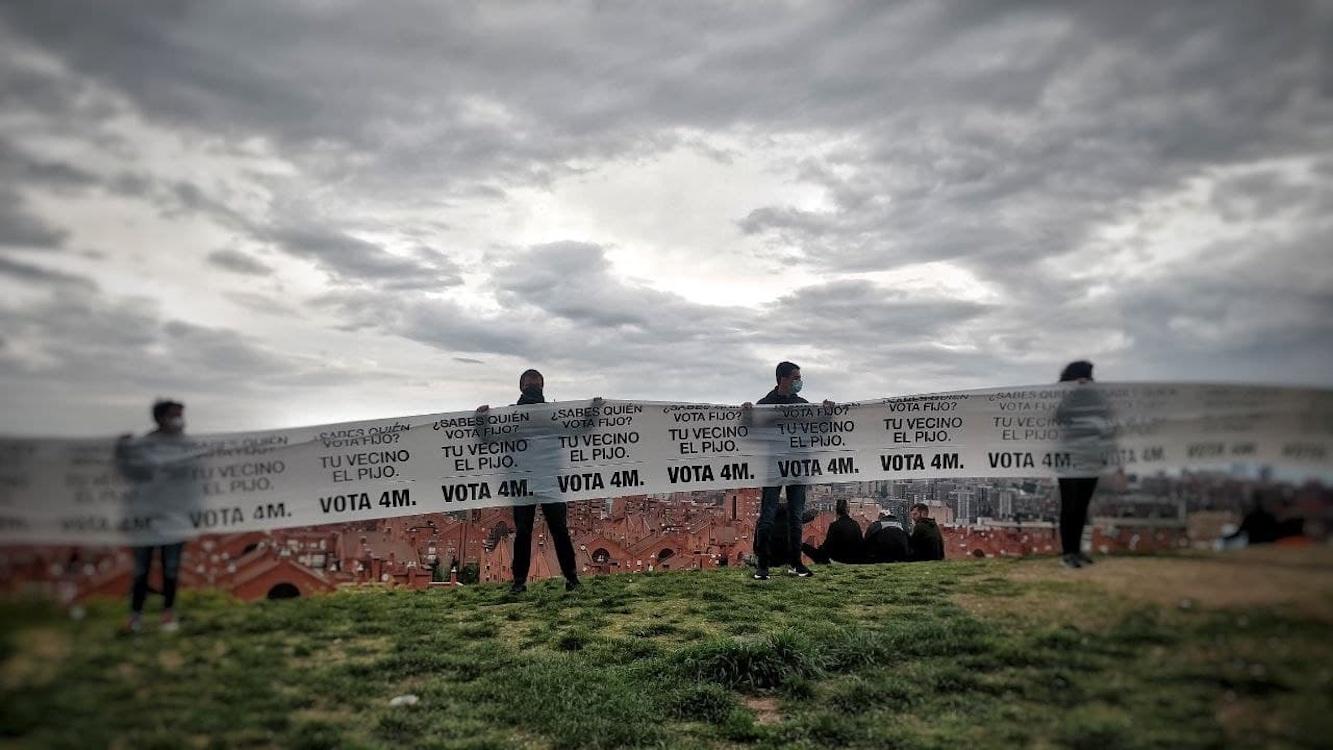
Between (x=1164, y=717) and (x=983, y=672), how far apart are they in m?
1.78

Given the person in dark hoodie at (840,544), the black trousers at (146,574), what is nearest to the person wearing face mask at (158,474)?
the black trousers at (146,574)

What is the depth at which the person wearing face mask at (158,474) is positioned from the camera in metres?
5.62

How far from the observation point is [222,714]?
17.6 feet

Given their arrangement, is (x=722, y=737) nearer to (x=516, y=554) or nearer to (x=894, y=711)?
(x=894, y=711)

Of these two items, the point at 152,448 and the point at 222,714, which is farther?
the point at 152,448

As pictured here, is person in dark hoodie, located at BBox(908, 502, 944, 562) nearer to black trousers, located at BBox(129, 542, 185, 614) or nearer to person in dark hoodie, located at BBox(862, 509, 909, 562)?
person in dark hoodie, located at BBox(862, 509, 909, 562)

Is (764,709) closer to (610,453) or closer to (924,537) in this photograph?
(610,453)

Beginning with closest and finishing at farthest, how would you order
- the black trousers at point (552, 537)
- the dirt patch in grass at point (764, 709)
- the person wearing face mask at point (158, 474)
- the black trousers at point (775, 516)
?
the person wearing face mask at point (158, 474), the dirt patch in grass at point (764, 709), the black trousers at point (552, 537), the black trousers at point (775, 516)

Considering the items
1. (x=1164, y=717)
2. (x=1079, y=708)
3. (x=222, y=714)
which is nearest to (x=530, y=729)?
(x=222, y=714)

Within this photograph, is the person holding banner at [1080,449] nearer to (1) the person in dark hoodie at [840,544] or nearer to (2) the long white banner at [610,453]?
(2) the long white banner at [610,453]

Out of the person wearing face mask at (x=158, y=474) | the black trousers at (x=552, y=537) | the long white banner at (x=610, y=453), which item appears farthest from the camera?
the black trousers at (x=552, y=537)

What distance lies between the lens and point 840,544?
32.0ft

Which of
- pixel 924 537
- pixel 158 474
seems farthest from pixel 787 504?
pixel 158 474

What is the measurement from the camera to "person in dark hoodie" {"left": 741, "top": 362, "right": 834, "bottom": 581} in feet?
29.2
